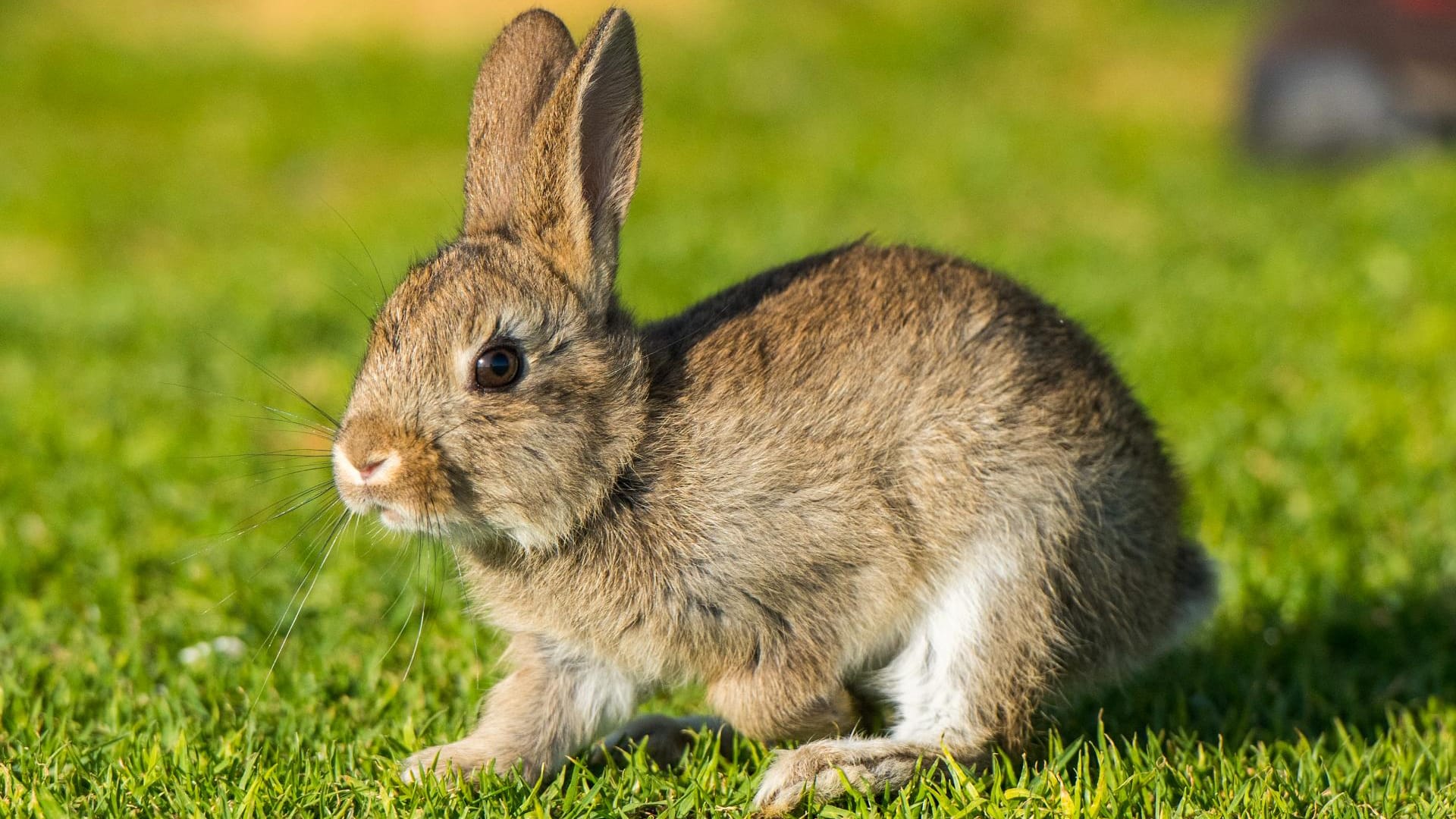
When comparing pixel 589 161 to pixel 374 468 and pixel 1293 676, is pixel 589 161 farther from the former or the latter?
pixel 1293 676

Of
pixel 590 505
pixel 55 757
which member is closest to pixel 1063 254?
pixel 590 505

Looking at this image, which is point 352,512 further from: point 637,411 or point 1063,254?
point 1063,254

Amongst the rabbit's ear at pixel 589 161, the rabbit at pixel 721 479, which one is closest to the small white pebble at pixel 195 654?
the rabbit at pixel 721 479

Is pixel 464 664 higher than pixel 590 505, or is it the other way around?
pixel 590 505

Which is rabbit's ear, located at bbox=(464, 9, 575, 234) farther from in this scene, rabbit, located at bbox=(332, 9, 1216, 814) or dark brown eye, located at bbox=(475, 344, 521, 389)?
dark brown eye, located at bbox=(475, 344, 521, 389)

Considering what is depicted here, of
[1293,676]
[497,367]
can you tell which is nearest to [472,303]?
[497,367]
